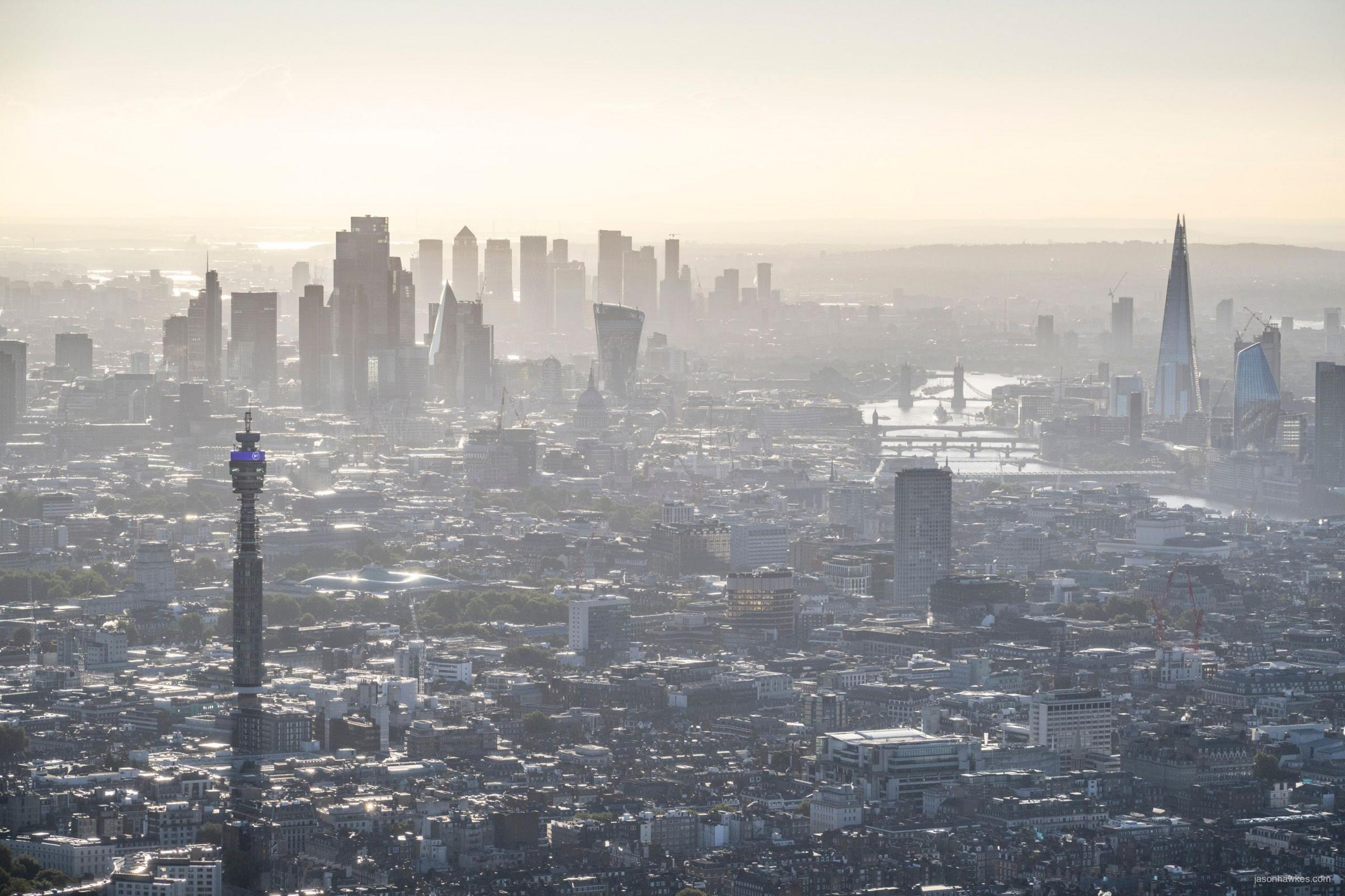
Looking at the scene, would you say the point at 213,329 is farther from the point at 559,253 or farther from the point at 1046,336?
the point at 1046,336

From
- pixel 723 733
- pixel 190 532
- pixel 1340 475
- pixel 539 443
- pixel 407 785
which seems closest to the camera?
pixel 407 785

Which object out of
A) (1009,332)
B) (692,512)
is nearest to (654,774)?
(692,512)

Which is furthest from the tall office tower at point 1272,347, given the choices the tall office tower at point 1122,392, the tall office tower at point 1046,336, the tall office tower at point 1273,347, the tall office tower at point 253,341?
the tall office tower at point 1046,336

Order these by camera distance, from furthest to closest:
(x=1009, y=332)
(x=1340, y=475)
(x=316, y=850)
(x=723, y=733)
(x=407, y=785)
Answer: (x=1009, y=332), (x=1340, y=475), (x=723, y=733), (x=407, y=785), (x=316, y=850)

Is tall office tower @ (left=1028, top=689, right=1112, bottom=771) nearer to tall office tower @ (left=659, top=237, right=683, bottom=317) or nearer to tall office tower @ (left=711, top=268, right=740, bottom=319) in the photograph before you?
tall office tower @ (left=659, top=237, right=683, bottom=317)

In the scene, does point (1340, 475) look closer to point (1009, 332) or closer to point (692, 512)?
point (692, 512)

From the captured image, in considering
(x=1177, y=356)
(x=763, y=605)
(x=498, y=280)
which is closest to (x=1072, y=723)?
(x=763, y=605)
